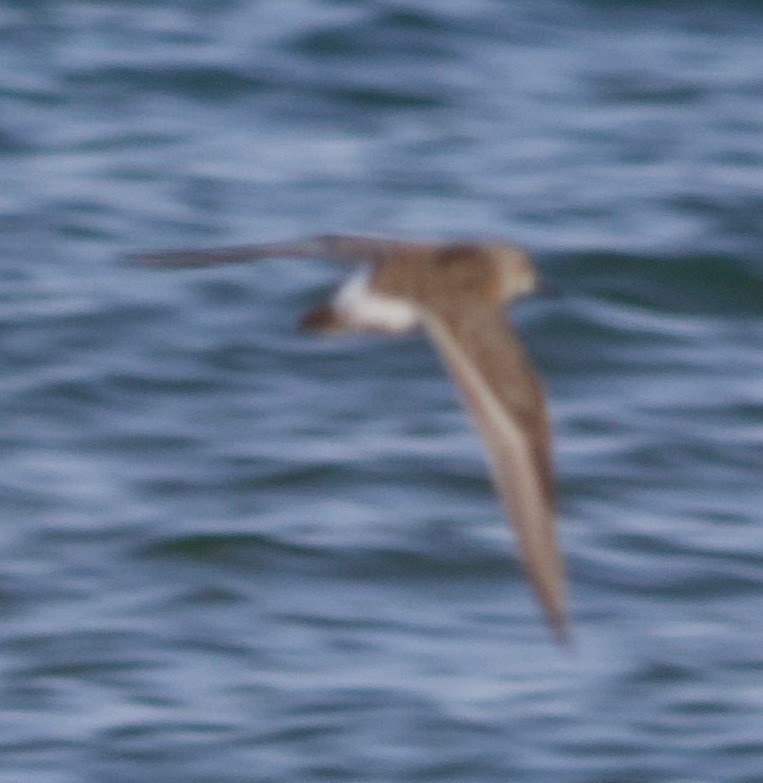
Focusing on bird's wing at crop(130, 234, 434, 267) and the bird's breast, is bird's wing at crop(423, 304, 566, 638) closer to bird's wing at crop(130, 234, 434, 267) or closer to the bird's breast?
the bird's breast

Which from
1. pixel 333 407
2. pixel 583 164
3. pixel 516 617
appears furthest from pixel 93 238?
pixel 516 617

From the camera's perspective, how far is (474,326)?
217 inches

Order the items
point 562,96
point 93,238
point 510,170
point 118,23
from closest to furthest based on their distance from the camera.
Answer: point 93,238 < point 510,170 < point 562,96 < point 118,23

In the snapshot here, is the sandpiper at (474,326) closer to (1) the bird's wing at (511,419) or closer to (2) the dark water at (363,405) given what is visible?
(1) the bird's wing at (511,419)

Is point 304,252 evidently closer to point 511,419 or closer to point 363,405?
point 511,419

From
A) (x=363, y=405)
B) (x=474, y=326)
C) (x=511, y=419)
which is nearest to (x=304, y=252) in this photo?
(x=474, y=326)

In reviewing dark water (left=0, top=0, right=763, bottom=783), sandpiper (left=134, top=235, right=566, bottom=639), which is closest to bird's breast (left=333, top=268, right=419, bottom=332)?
sandpiper (left=134, top=235, right=566, bottom=639)

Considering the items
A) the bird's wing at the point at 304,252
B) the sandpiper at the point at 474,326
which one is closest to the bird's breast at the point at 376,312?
the sandpiper at the point at 474,326

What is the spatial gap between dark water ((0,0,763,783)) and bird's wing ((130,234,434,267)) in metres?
1.74

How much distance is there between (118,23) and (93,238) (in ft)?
8.96

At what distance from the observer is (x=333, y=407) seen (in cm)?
920

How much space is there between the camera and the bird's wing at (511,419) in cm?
523

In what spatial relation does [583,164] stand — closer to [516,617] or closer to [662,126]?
[662,126]

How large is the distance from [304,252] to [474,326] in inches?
13.2
